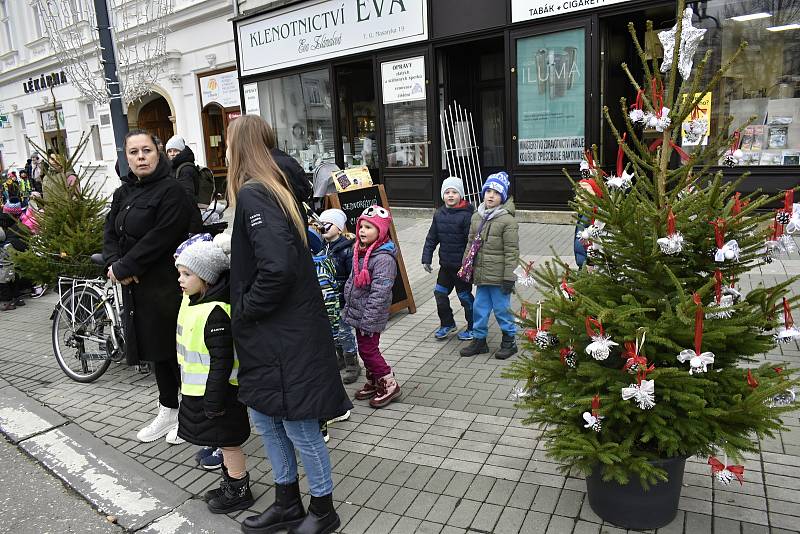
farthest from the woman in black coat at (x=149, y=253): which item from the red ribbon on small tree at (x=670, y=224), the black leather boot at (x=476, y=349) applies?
the red ribbon on small tree at (x=670, y=224)

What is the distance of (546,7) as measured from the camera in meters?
9.97

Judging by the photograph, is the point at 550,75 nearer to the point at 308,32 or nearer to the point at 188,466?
the point at 308,32

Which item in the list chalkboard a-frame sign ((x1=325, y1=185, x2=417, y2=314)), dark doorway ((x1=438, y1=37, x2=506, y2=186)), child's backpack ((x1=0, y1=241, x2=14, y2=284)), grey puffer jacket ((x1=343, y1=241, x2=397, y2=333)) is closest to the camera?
grey puffer jacket ((x1=343, y1=241, x2=397, y2=333))

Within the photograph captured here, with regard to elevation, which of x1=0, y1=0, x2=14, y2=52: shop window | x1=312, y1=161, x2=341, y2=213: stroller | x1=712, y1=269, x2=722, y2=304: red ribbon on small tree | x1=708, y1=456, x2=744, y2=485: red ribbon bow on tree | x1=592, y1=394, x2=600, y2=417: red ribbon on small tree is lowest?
x1=708, y1=456, x2=744, y2=485: red ribbon bow on tree

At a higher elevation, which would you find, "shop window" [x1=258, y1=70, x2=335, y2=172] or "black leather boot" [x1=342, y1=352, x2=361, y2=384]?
"shop window" [x1=258, y1=70, x2=335, y2=172]

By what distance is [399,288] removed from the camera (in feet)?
22.1

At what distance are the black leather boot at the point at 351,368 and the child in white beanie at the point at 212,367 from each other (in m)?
1.78

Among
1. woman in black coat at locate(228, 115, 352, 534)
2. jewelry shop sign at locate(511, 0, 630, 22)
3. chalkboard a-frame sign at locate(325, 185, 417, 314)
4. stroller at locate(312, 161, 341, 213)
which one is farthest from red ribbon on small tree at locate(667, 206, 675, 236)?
jewelry shop sign at locate(511, 0, 630, 22)

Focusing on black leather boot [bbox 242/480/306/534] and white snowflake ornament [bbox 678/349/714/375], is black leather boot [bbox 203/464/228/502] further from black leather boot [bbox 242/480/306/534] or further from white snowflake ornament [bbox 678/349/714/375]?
white snowflake ornament [bbox 678/349/714/375]

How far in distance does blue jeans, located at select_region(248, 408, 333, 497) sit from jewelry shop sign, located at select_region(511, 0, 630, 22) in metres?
8.58

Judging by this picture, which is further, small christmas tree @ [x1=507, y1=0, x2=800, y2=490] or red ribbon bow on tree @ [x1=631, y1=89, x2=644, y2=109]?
red ribbon bow on tree @ [x1=631, y1=89, x2=644, y2=109]

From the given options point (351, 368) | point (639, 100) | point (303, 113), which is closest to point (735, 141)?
point (639, 100)

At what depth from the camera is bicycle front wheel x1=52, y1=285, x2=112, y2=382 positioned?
5.54 meters

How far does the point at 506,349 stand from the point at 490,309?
37 centimetres
